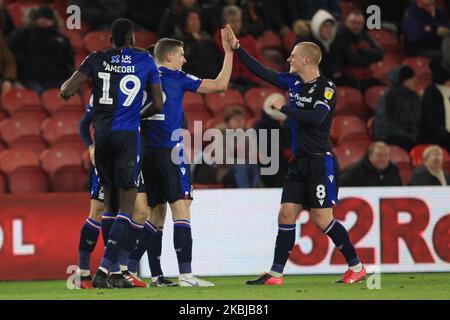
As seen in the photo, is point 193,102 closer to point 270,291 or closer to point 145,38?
point 145,38

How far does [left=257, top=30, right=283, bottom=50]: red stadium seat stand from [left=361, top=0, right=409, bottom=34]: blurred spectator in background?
167 centimetres

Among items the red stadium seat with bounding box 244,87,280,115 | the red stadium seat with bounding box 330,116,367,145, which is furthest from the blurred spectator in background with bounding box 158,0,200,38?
the red stadium seat with bounding box 330,116,367,145

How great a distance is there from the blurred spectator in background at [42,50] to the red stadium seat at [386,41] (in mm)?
4488

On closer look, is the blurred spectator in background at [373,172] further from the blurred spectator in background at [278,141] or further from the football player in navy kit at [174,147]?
the football player in navy kit at [174,147]

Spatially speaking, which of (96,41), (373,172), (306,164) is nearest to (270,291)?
(306,164)

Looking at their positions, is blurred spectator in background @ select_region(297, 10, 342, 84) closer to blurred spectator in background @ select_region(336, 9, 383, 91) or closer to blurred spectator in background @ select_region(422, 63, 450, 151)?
blurred spectator in background @ select_region(336, 9, 383, 91)

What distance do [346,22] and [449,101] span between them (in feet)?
6.66

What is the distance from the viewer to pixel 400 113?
48.3 feet

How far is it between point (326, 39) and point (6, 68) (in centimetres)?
415

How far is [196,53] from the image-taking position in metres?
14.9

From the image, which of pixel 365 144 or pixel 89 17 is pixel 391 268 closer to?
pixel 365 144

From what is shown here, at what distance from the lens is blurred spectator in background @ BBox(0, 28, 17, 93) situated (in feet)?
49.3

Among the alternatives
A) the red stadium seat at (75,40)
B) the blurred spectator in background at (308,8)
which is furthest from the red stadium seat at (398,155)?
the red stadium seat at (75,40)
